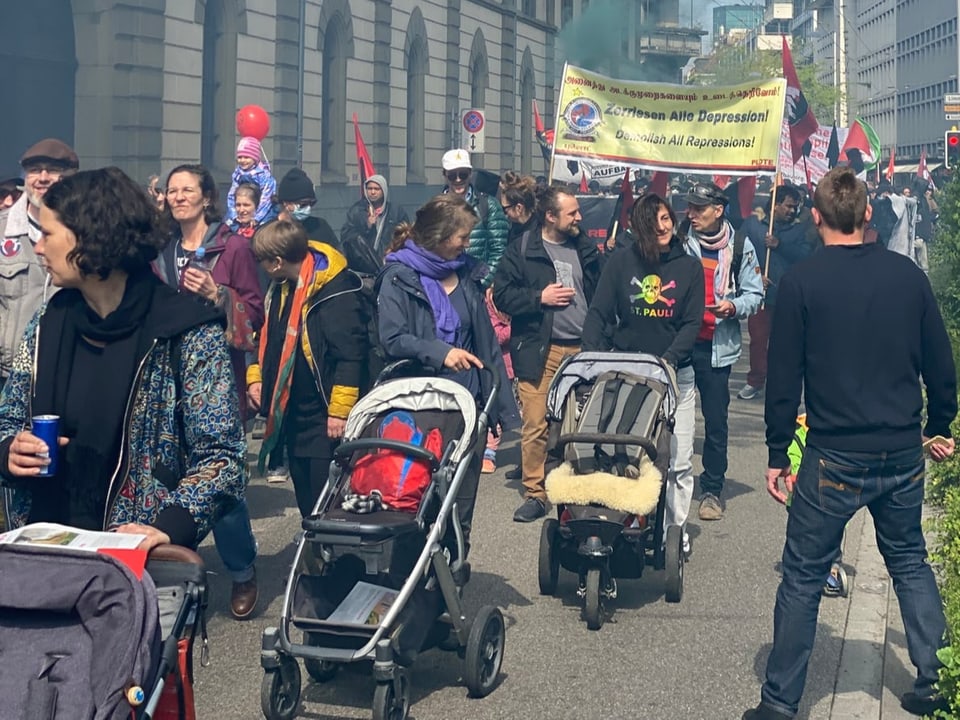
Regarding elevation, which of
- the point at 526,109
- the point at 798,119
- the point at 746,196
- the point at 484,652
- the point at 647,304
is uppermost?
the point at 526,109

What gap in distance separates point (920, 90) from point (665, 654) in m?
94.5

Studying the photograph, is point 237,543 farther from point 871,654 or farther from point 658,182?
point 658,182

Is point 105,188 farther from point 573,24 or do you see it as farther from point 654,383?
point 573,24

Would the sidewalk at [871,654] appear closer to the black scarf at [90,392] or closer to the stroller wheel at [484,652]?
the stroller wheel at [484,652]

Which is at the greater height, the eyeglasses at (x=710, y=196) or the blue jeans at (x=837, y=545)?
the eyeglasses at (x=710, y=196)

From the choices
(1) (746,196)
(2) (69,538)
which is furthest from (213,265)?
(1) (746,196)

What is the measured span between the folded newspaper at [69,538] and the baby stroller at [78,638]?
0.06 m

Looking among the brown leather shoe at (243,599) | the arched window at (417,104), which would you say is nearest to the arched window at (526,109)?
the arched window at (417,104)

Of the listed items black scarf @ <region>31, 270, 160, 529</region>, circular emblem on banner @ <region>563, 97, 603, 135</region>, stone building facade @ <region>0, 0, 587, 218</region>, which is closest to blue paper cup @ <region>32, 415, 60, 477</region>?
black scarf @ <region>31, 270, 160, 529</region>

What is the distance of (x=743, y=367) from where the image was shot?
15938 millimetres

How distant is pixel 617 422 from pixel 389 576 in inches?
69.7

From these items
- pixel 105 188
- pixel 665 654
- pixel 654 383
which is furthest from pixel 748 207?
pixel 105 188

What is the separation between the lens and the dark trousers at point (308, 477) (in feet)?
22.3

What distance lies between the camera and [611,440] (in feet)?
21.6
